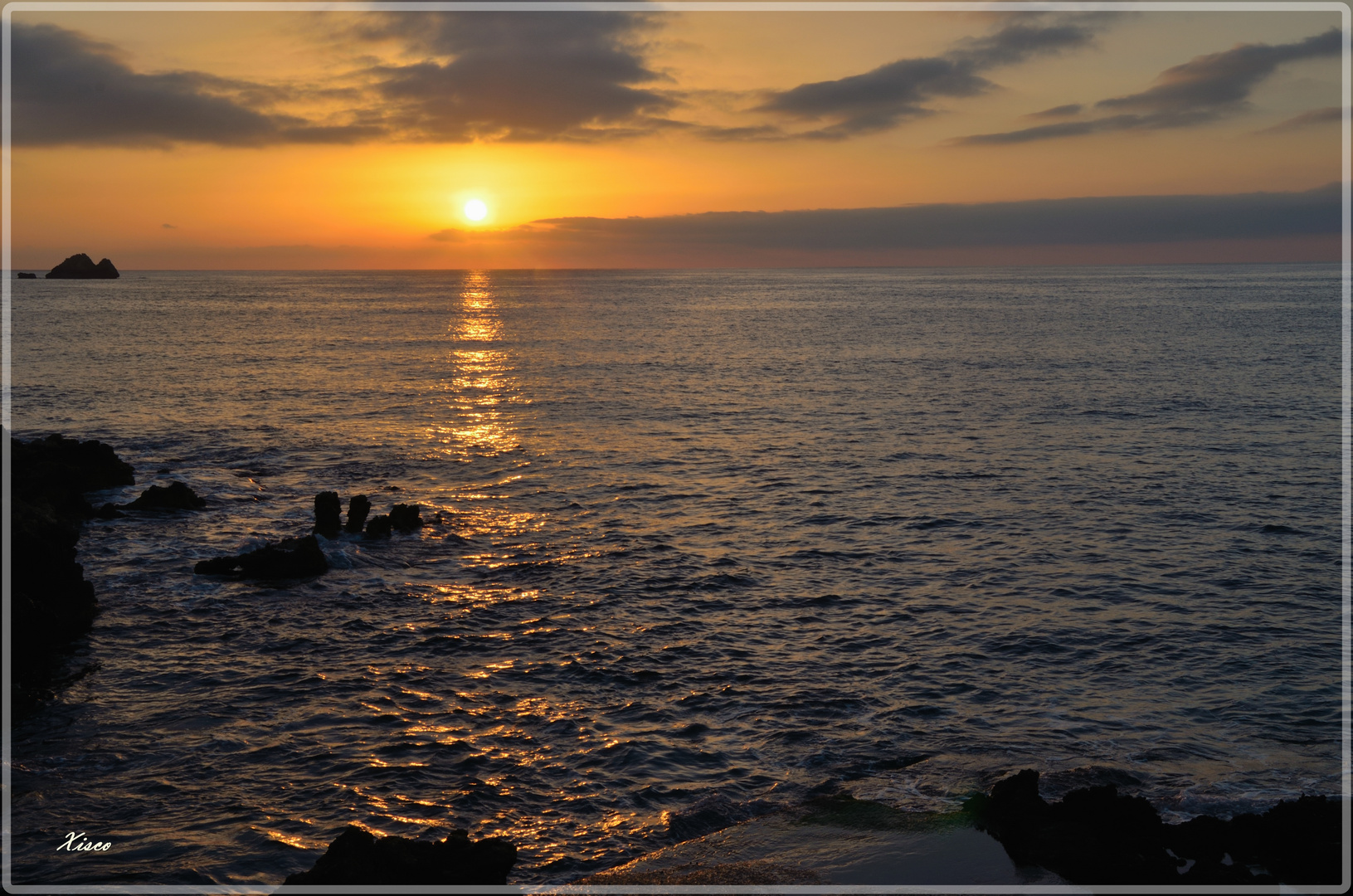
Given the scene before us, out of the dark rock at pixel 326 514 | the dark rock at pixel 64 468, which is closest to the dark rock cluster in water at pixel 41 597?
the dark rock at pixel 64 468

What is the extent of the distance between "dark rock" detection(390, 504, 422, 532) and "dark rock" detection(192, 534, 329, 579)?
168 inches

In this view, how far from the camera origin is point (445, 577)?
2531 cm

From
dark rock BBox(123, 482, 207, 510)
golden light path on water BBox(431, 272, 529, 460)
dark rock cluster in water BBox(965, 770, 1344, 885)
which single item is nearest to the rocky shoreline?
dark rock cluster in water BBox(965, 770, 1344, 885)

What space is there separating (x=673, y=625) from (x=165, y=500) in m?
21.0

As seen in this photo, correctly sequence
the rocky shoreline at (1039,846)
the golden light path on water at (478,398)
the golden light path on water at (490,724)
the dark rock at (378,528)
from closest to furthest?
1. the rocky shoreline at (1039,846)
2. the golden light path on water at (490,724)
3. the dark rock at (378,528)
4. the golden light path on water at (478,398)

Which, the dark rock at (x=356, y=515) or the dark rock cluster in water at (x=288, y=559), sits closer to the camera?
the dark rock cluster in water at (x=288, y=559)

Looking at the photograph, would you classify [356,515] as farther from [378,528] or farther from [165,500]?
[165,500]

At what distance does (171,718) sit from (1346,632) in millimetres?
26506

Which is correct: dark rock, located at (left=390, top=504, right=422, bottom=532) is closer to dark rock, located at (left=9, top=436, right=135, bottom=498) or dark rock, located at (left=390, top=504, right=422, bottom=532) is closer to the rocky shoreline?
dark rock, located at (left=9, top=436, right=135, bottom=498)

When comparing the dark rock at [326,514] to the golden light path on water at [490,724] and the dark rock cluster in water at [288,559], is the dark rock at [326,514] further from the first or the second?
the golden light path on water at [490,724]

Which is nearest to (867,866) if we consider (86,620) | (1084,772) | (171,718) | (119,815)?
(1084,772)

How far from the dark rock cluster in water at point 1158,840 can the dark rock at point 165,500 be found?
29.4 meters

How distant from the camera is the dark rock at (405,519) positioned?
1162 inches

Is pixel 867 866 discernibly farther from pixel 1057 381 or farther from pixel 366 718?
pixel 1057 381
